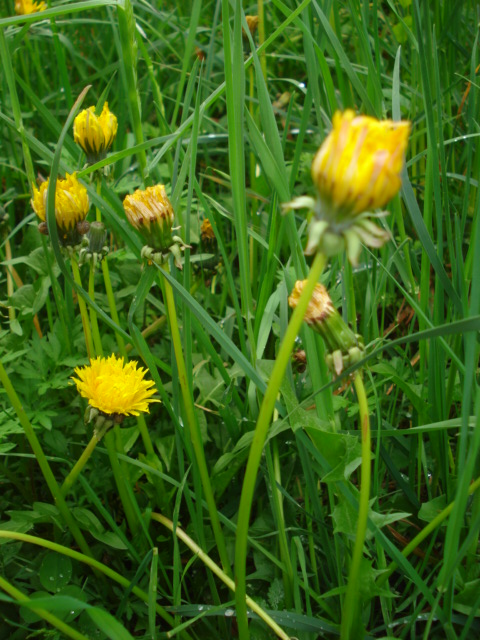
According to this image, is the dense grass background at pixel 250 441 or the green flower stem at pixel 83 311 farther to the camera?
the green flower stem at pixel 83 311

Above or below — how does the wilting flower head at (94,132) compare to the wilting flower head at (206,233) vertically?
above

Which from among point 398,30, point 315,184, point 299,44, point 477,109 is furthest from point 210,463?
point 299,44

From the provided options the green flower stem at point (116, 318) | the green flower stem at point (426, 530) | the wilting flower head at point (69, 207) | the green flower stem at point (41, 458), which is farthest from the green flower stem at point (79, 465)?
the green flower stem at point (426, 530)

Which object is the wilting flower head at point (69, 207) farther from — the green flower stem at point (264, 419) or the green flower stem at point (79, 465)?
the green flower stem at point (264, 419)

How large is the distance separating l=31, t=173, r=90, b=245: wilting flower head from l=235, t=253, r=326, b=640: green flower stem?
19.7 inches

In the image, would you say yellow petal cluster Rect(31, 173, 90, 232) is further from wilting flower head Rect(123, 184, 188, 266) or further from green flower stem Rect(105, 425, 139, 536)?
green flower stem Rect(105, 425, 139, 536)

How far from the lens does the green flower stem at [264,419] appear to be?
0.55 meters

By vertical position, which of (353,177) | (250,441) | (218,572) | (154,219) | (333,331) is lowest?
(218,572)

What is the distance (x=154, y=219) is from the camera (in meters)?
0.87

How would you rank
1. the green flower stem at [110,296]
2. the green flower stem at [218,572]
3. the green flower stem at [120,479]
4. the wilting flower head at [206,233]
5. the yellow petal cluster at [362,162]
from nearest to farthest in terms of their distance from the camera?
the yellow petal cluster at [362,162]
the green flower stem at [218,572]
the green flower stem at [120,479]
the green flower stem at [110,296]
the wilting flower head at [206,233]

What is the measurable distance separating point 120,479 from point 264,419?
45cm

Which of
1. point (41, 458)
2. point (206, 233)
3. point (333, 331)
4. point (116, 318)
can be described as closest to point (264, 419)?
point (333, 331)

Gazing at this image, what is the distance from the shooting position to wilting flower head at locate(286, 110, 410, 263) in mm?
495

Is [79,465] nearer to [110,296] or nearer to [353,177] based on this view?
[110,296]
